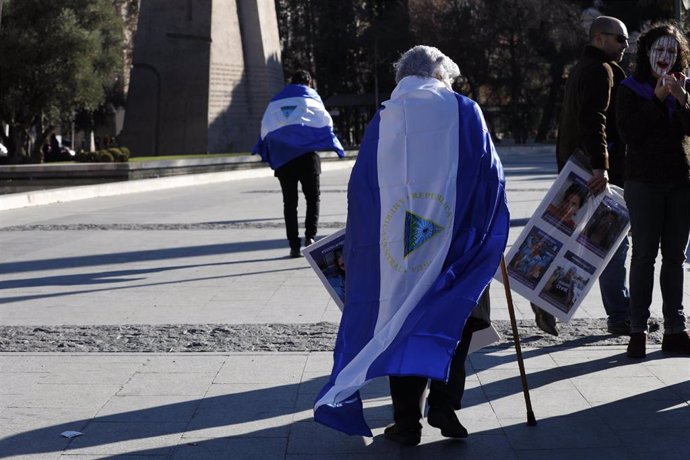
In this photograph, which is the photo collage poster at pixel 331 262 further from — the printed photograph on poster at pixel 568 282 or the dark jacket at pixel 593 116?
the dark jacket at pixel 593 116

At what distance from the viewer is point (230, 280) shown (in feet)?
34.1

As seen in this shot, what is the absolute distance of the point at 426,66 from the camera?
17.0ft

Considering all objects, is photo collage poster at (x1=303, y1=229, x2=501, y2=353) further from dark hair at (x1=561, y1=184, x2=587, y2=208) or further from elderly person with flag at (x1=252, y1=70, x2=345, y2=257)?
elderly person with flag at (x1=252, y1=70, x2=345, y2=257)

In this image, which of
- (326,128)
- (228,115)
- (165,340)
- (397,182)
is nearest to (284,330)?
(165,340)

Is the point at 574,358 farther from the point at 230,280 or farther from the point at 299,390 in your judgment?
the point at 230,280

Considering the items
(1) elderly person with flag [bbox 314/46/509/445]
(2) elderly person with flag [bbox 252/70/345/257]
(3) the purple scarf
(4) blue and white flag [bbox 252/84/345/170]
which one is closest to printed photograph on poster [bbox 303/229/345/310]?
(1) elderly person with flag [bbox 314/46/509/445]

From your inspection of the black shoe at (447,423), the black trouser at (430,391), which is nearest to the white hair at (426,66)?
the black trouser at (430,391)

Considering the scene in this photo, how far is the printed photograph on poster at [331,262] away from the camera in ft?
19.8

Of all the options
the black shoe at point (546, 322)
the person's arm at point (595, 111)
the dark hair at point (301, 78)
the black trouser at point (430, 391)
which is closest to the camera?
the black trouser at point (430, 391)

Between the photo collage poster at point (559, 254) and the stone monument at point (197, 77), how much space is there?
2830 centimetres

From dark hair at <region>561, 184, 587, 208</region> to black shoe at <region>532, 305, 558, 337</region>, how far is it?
895 mm

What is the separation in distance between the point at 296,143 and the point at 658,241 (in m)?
5.72

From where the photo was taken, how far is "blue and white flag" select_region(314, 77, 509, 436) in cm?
487

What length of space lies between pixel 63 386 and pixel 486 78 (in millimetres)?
58282
